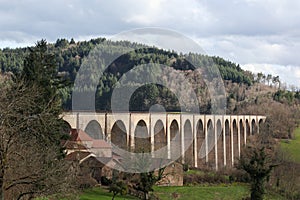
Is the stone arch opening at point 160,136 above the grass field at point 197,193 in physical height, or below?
above

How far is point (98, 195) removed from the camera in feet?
81.1

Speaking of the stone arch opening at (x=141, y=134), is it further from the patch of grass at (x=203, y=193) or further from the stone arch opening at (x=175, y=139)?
the stone arch opening at (x=175, y=139)

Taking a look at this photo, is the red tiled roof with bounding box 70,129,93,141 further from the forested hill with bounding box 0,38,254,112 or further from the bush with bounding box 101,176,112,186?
the forested hill with bounding box 0,38,254,112

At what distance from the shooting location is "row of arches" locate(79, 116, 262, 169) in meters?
32.2

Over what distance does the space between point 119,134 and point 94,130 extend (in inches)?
92.8

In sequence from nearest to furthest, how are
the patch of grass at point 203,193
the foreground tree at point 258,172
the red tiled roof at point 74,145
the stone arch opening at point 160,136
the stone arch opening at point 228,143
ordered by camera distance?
the foreground tree at point 258,172, the red tiled roof at point 74,145, the patch of grass at point 203,193, the stone arch opening at point 160,136, the stone arch opening at point 228,143

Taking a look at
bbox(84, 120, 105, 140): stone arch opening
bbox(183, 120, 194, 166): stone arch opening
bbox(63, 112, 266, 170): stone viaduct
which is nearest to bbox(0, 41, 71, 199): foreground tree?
bbox(63, 112, 266, 170): stone viaduct

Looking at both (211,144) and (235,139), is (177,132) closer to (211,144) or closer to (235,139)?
(211,144)

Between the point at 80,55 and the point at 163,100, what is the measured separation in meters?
53.1

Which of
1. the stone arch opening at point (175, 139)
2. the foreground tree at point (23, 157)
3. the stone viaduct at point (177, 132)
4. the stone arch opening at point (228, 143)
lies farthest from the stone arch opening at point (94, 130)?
the stone arch opening at point (228, 143)

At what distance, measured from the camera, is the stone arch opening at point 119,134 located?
32.1 metres

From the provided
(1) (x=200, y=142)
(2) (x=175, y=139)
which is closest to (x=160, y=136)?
(2) (x=175, y=139)

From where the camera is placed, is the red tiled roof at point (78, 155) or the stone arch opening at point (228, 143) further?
the stone arch opening at point (228, 143)

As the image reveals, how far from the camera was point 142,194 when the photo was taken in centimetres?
2669
